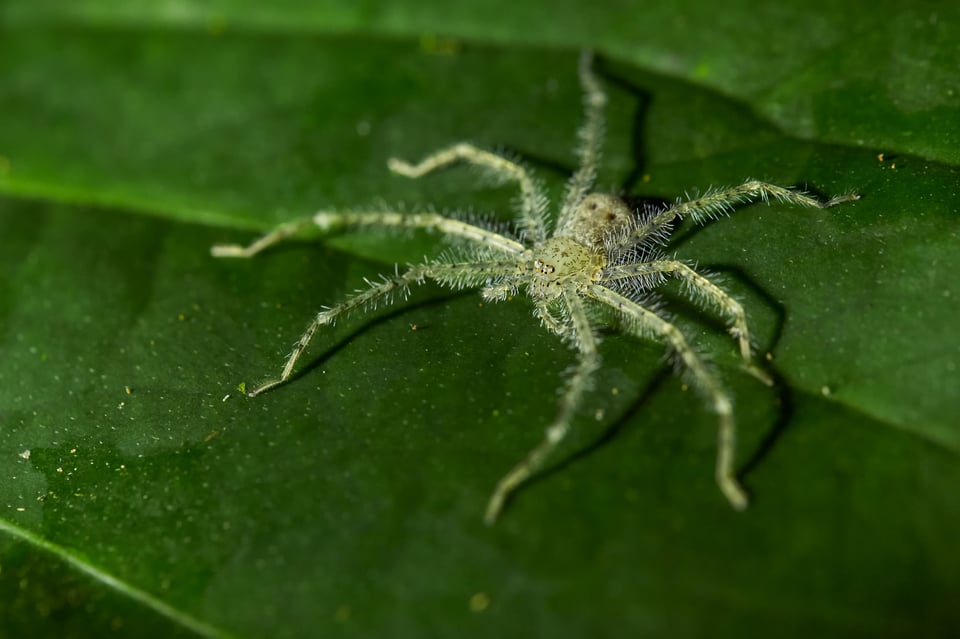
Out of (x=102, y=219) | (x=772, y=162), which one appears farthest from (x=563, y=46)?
(x=102, y=219)

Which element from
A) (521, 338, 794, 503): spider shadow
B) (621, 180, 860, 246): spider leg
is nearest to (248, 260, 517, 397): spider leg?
(621, 180, 860, 246): spider leg

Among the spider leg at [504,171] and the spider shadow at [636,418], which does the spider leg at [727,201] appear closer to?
the spider leg at [504,171]

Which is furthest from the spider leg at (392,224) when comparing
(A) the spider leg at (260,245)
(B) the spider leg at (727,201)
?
(B) the spider leg at (727,201)

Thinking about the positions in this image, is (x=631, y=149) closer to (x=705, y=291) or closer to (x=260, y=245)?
Result: (x=705, y=291)

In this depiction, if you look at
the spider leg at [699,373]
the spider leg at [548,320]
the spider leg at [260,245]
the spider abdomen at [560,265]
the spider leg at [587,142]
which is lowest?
the spider leg at [260,245]

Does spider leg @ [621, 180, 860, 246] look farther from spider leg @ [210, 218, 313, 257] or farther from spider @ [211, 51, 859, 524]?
spider leg @ [210, 218, 313, 257]

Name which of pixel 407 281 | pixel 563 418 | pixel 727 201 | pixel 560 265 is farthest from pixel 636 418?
pixel 407 281
